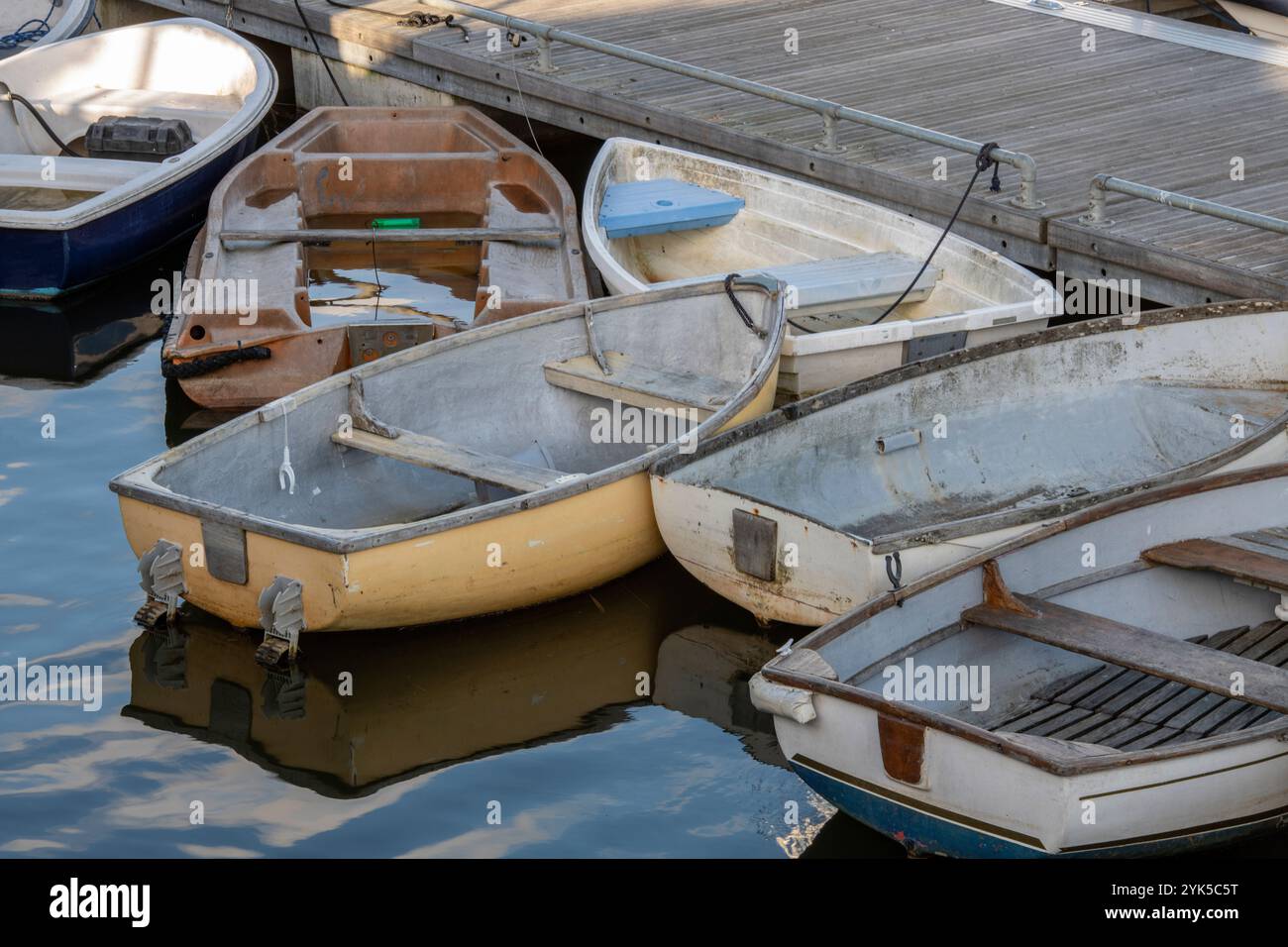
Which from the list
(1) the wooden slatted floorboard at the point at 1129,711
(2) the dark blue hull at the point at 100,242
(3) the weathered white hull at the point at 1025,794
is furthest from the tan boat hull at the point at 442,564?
(2) the dark blue hull at the point at 100,242

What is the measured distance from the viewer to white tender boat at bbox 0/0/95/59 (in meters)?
13.8

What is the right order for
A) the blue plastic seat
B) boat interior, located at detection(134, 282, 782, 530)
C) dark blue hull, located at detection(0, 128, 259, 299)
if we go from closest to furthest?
boat interior, located at detection(134, 282, 782, 530), the blue plastic seat, dark blue hull, located at detection(0, 128, 259, 299)

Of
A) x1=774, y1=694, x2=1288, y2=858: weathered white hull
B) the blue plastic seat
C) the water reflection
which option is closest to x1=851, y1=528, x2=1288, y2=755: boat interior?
x1=774, y1=694, x2=1288, y2=858: weathered white hull

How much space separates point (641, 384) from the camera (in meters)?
8.06

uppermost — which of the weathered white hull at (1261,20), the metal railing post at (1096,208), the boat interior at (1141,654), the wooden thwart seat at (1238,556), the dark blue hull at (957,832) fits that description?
the weathered white hull at (1261,20)

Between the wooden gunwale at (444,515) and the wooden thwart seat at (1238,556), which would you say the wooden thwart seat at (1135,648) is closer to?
the wooden thwart seat at (1238,556)

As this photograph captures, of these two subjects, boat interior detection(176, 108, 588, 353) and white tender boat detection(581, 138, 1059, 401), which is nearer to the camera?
white tender boat detection(581, 138, 1059, 401)

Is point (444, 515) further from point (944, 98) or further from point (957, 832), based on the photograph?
point (944, 98)

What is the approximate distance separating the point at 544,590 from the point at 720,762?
1.19m

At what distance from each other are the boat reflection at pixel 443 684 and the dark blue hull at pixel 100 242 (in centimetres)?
408

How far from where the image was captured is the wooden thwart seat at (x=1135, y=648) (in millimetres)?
5625

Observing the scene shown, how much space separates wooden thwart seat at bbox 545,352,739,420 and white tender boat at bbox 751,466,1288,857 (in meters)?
1.96

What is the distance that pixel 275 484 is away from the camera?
290 inches

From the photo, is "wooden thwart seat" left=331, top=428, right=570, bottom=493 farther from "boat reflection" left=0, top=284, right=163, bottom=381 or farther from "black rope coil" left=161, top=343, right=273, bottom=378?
"boat reflection" left=0, top=284, right=163, bottom=381
